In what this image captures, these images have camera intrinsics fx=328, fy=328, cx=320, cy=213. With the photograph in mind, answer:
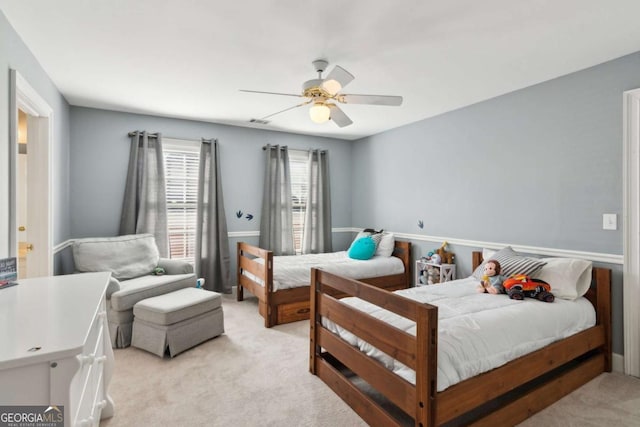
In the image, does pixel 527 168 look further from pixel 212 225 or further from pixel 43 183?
pixel 43 183

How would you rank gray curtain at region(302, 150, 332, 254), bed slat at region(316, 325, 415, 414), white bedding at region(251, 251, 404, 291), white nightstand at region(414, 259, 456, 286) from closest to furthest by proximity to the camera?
bed slat at region(316, 325, 415, 414), white bedding at region(251, 251, 404, 291), white nightstand at region(414, 259, 456, 286), gray curtain at region(302, 150, 332, 254)

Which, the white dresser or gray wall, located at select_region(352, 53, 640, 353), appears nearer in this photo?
the white dresser

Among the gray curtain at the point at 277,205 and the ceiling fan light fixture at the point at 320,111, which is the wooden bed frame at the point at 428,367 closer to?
the ceiling fan light fixture at the point at 320,111

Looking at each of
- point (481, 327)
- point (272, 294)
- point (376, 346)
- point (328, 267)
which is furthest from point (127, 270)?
point (481, 327)

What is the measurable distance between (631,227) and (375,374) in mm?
2239

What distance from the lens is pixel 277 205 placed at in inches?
189

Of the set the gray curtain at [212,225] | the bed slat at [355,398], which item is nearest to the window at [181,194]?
the gray curtain at [212,225]

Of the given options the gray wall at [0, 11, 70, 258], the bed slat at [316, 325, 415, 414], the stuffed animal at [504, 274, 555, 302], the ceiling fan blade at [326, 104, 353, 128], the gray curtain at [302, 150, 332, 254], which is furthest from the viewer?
the gray curtain at [302, 150, 332, 254]

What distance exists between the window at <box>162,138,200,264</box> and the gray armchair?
52 cm

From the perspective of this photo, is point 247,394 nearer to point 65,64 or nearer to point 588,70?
point 65,64

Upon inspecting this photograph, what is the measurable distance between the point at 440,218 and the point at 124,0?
3.58 meters

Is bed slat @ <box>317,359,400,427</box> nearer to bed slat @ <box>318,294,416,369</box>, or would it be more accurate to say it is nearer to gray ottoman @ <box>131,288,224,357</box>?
bed slat @ <box>318,294,416,369</box>

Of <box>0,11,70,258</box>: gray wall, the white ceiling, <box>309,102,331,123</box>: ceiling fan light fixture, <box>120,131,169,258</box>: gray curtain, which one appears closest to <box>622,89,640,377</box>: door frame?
the white ceiling

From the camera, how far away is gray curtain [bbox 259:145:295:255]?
473 centimetres
